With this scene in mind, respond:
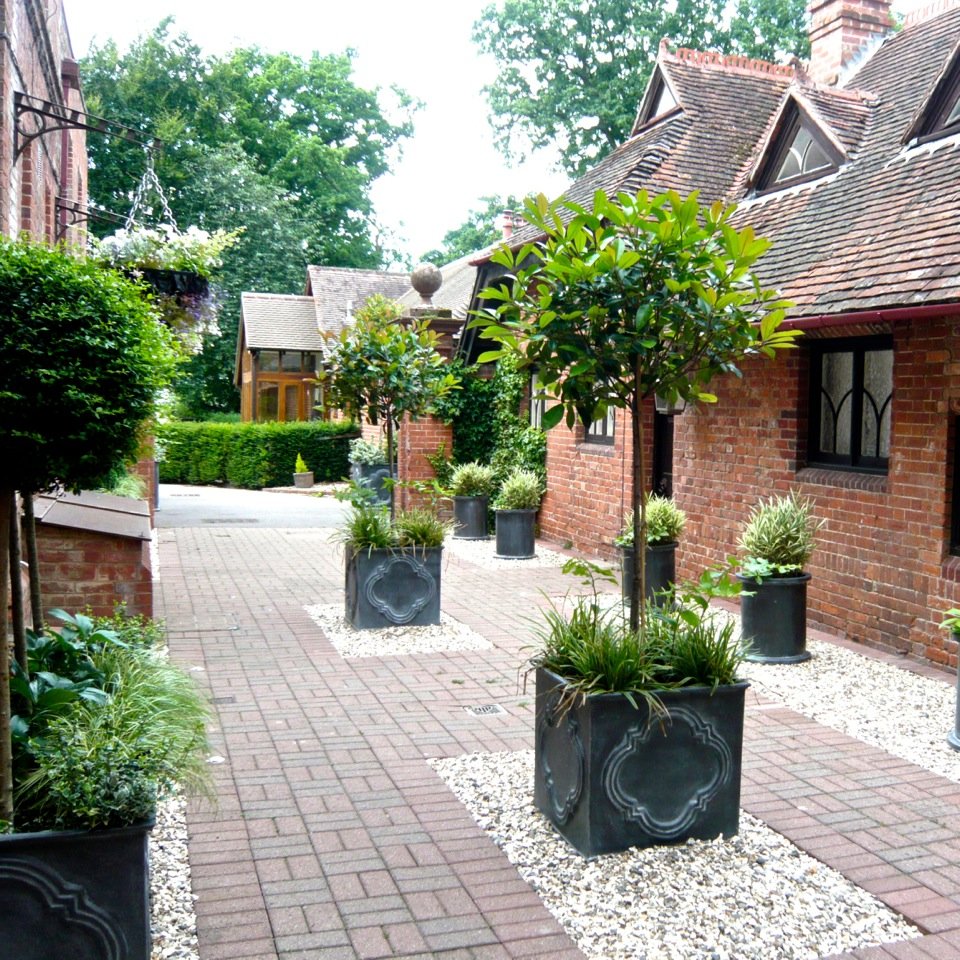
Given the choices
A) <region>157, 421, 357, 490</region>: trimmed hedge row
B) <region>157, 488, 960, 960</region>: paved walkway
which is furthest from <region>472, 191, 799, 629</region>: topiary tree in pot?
<region>157, 421, 357, 490</region>: trimmed hedge row

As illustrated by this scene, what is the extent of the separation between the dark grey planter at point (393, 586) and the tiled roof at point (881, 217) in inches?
145

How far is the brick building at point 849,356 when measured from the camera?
24.4 feet

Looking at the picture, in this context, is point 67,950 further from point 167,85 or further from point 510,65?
point 167,85

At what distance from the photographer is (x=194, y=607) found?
9.42 meters

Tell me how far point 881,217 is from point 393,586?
16.9 feet

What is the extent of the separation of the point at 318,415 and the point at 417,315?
17.6 meters

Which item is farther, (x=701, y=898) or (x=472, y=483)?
(x=472, y=483)

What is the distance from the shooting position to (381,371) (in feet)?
30.6

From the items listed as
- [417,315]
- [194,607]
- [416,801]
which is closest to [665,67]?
[417,315]

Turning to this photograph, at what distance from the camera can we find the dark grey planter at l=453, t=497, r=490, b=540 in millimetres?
14648

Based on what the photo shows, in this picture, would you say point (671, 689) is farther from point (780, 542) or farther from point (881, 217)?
point (881, 217)

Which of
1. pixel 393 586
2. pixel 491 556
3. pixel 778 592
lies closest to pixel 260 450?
pixel 491 556

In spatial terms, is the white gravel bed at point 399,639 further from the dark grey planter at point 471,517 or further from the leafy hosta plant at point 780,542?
the dark grey planter at point 471,517

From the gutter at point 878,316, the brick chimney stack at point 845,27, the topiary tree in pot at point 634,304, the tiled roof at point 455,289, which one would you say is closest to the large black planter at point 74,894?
the topiary tree in pot at point 634,304
